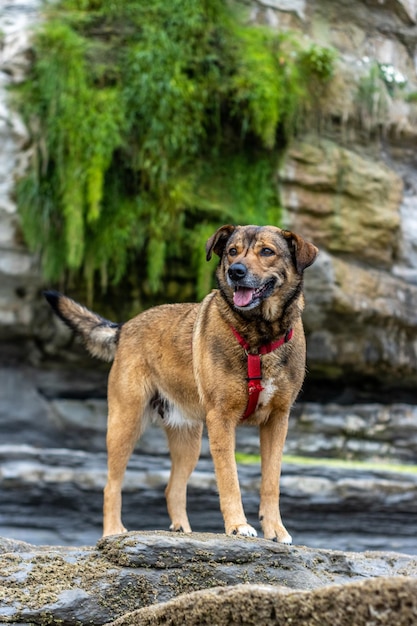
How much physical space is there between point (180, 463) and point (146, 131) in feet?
17.8

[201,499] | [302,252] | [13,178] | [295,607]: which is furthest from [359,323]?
[295,607]

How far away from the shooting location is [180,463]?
6.60 metres

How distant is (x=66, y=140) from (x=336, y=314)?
4.13m

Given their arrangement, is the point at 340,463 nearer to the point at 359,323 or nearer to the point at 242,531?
the point at 359,323

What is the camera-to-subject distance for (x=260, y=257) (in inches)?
209

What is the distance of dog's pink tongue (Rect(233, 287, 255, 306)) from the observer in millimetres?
5215

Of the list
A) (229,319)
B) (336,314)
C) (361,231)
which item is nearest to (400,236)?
(361,231)

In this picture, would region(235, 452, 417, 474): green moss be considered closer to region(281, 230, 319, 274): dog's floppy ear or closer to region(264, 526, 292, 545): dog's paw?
region(264, 526, 292, 545): dog's paw

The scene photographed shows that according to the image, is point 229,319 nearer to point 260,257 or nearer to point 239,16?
point 260,257

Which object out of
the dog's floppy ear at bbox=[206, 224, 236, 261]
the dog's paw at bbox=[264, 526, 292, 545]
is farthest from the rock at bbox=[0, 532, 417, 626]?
the dog's floppy ear at bbox=[206, 224, 236, 261]

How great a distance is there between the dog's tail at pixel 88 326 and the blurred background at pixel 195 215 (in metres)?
3.40

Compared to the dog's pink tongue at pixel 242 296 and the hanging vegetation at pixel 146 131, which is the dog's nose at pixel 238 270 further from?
the hanging vegetation at pixel 146 131

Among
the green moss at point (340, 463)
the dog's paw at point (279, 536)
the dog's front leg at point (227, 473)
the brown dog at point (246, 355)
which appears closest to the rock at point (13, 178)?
the green moss at point (340, 463)

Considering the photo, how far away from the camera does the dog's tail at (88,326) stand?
699 centimetres
